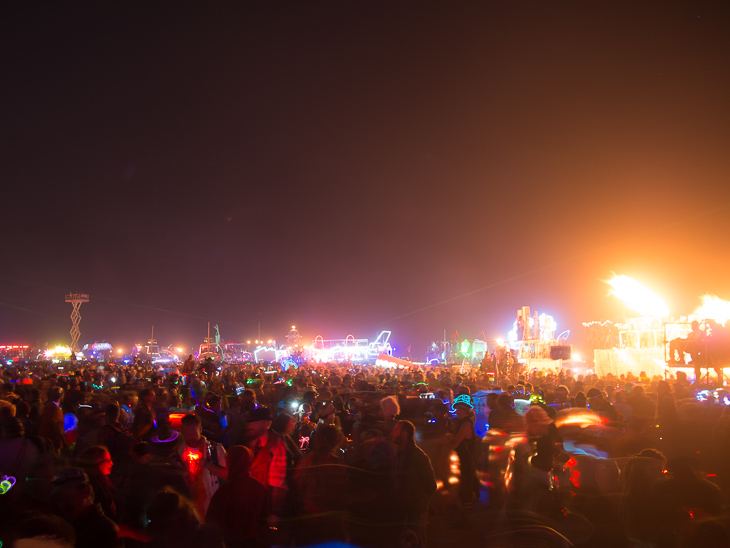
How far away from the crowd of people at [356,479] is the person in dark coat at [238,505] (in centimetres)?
1

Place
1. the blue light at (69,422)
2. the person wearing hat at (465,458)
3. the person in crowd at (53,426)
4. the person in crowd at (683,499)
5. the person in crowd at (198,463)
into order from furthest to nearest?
the blue light at (69,422)
the person in crowd at (53,426)
the person wearing hat at (465,458)
the person in crowd at (198,463)
the person in crowd at (683,499)

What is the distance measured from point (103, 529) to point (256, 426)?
7.37ft

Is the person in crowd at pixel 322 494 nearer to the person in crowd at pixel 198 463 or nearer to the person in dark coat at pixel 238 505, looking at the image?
the person in crowd at pixel 198 463

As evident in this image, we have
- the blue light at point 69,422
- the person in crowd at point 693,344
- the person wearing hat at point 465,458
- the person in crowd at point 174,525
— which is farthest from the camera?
the person in crowd at point 693,344

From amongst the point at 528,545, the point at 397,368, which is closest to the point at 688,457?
the point at 528,545

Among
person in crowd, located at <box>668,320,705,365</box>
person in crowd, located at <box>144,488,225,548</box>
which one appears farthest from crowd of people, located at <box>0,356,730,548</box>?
person in crowd, located at <box>668,320,705,365</box>

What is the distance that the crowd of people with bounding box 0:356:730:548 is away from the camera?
3.54 m

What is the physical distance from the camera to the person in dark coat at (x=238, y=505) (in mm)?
3756

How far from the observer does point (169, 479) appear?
4.09 m

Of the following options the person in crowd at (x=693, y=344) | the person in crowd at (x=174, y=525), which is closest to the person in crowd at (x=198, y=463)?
the person in crowd at (x=174, y=525)

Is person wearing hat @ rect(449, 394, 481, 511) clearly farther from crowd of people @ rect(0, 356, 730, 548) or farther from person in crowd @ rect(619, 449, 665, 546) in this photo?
person in crowd @ rect(619, 449, 665, 546)

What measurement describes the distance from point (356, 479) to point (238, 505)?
136 cm

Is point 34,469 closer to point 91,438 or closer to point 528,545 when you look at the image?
point 91,438

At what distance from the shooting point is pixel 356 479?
4789 mm
